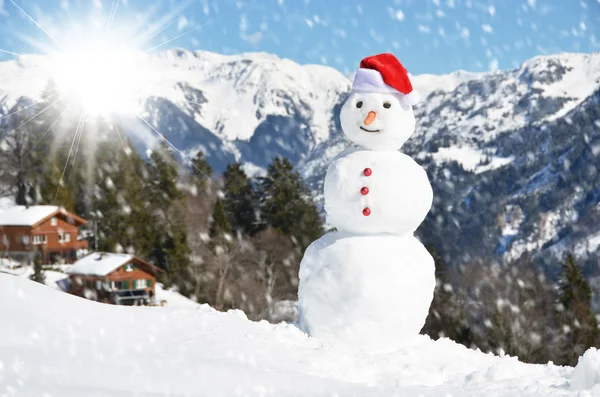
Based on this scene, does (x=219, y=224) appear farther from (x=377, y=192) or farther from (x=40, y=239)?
(x=377, y=192)

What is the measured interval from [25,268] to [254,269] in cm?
1037

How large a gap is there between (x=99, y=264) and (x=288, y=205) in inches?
425

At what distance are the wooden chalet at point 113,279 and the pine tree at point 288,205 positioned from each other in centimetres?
775

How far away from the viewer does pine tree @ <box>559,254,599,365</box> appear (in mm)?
29641

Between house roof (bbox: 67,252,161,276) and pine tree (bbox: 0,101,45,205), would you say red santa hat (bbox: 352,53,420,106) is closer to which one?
house roof (bbox: 67,252,161,276)

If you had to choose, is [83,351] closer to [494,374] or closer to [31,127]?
[494,374]

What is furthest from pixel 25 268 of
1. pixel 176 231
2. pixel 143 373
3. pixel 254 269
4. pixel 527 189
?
pixel 527 189

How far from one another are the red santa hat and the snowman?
1 cm

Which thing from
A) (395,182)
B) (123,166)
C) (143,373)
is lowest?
(143,373)

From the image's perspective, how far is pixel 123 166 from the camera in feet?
124

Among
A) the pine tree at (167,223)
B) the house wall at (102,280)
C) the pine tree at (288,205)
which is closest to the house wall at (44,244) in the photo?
the house wall at (102,280)

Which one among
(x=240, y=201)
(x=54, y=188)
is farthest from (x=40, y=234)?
(x=240, y=201)

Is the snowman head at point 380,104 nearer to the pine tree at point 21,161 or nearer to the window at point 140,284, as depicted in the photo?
the window at point 140,284

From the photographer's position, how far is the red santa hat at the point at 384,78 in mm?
8781
